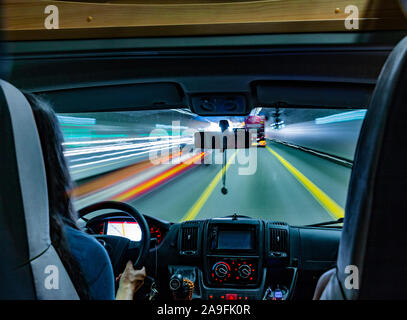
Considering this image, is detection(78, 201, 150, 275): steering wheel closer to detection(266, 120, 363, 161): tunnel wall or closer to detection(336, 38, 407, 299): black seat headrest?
detection(336, 38, 407, 299): black seat headrest

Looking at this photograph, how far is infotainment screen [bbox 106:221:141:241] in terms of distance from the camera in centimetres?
269

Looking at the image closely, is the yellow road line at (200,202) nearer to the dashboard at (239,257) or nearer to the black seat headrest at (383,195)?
the dashboard at (239,257)

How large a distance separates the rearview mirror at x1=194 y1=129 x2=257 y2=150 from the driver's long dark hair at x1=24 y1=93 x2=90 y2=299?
5.09 ft

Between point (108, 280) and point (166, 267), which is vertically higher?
point (108, 280)

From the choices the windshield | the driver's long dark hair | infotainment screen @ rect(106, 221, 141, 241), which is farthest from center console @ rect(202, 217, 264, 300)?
the driver's long dark hair

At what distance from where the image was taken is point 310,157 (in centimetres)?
1364

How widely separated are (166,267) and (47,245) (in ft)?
6.44

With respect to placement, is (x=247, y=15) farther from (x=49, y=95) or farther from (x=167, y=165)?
(x=167, y=165)

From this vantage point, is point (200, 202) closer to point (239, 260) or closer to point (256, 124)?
point (239, 260)

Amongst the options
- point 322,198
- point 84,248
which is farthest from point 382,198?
point 322,198

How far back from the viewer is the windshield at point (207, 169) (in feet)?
9.93

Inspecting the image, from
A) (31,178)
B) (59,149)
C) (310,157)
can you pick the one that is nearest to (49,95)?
(59,149)

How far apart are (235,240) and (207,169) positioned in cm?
861
